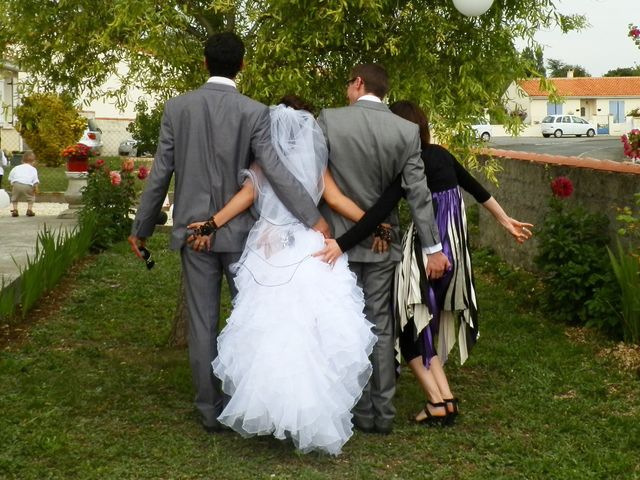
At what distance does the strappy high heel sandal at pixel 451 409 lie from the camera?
569 centimetres

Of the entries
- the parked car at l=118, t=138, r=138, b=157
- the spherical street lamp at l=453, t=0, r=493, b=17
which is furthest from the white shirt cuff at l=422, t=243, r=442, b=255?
the parked car at l=118, t=138, r=138, b=157

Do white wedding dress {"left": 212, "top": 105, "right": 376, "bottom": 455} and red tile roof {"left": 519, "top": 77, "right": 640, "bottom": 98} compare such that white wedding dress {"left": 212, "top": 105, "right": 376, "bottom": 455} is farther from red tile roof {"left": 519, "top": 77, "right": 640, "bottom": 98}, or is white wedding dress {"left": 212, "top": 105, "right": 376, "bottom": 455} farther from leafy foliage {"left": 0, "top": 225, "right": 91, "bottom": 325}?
red tile roof {"left": 519, "top": 77, "right": 640, "bottom": 98}

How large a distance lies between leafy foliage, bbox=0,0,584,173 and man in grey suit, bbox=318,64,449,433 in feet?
2.52

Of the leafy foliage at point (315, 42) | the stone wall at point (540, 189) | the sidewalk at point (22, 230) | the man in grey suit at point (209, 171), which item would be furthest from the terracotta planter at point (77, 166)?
the man in grey suit at point (209, 171)

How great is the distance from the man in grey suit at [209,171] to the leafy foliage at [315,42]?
850 millimetres

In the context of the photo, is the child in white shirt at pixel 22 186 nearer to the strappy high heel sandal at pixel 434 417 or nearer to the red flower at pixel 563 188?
the red flower at pixel 563 188

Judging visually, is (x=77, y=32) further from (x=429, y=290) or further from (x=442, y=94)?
(x=429, y=290)

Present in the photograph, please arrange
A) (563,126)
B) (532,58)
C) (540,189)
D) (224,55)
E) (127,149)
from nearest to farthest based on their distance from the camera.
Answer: (224,55) < (532,58) < (540,189) < (127,149) < (563,126)

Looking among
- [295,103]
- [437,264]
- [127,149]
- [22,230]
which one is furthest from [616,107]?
[295,103]

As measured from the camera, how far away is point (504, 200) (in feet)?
38.9

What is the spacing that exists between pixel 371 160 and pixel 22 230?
35.3ft

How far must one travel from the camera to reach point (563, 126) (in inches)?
2547

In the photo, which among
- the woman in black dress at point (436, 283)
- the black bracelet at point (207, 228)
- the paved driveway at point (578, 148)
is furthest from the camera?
the paved driveway at point (578, 148)

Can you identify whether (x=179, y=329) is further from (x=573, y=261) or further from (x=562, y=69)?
(x=562, y=69)
